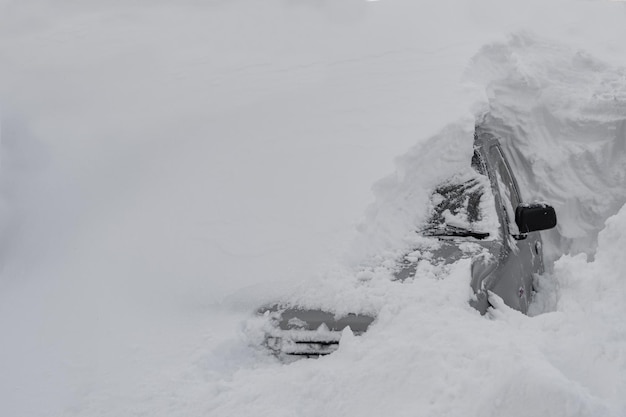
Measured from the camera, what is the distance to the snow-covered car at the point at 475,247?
2.79m

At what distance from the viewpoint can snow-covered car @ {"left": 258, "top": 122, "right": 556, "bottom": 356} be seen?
9.17ft

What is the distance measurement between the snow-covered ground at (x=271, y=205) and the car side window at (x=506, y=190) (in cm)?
31

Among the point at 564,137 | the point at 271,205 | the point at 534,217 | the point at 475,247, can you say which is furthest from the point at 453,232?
the point at 564,137

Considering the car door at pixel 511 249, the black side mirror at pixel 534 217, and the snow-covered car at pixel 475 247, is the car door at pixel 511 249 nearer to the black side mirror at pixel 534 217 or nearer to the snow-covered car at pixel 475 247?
the snow-covered car at pixel 475 247

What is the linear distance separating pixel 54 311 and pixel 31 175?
0.98 metres

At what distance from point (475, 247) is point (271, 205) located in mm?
1082

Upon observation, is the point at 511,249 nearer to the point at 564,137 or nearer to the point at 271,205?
the point at 271,205

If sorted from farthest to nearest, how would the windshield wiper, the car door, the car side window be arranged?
the car side window < the windshield wiper < the car door

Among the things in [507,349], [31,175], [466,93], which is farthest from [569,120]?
[31,175]

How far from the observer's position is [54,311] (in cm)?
296

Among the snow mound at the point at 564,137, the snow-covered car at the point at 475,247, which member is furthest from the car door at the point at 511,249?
the snow mound at the point at 564,137

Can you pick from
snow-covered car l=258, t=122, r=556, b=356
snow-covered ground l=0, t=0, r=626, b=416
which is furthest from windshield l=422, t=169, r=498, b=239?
snow-covered ground l=0, t=0, r=626, b=416

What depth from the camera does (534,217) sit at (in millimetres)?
3609

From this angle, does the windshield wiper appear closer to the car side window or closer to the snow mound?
→ the car side window
